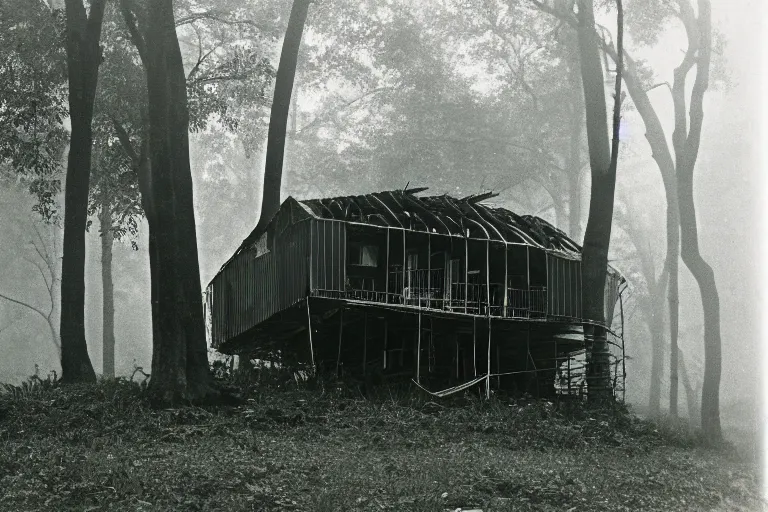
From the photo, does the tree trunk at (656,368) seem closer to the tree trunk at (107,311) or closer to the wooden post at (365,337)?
the wooden post at (365,337)

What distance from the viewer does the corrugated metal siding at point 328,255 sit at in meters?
24.4

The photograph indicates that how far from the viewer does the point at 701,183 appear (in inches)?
2704

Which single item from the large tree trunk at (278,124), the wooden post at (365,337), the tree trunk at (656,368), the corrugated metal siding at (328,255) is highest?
the large tree trunk at (278,124)

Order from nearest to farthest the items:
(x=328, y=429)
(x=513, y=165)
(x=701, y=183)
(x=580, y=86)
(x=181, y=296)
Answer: (x=328, y=429) < (x=181, y=296) < (x=580, y=86) < (x=513, y=165) < (x=701, y=183)

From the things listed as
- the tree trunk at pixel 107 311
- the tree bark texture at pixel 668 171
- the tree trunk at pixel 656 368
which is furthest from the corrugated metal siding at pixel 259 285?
the tree trunk at pixel 656 368

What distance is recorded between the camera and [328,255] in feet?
80.9

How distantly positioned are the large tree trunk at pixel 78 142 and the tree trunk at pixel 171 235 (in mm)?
4479

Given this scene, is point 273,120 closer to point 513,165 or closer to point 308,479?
point 308,479

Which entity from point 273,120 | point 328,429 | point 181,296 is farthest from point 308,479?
point 273,120

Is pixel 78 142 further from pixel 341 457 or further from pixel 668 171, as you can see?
pixel 668 171

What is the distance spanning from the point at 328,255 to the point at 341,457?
8972 millimetres

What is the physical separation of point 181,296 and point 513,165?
3031 cm

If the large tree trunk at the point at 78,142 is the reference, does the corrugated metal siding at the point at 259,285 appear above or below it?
below

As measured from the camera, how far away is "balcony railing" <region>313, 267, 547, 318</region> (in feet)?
87.0
